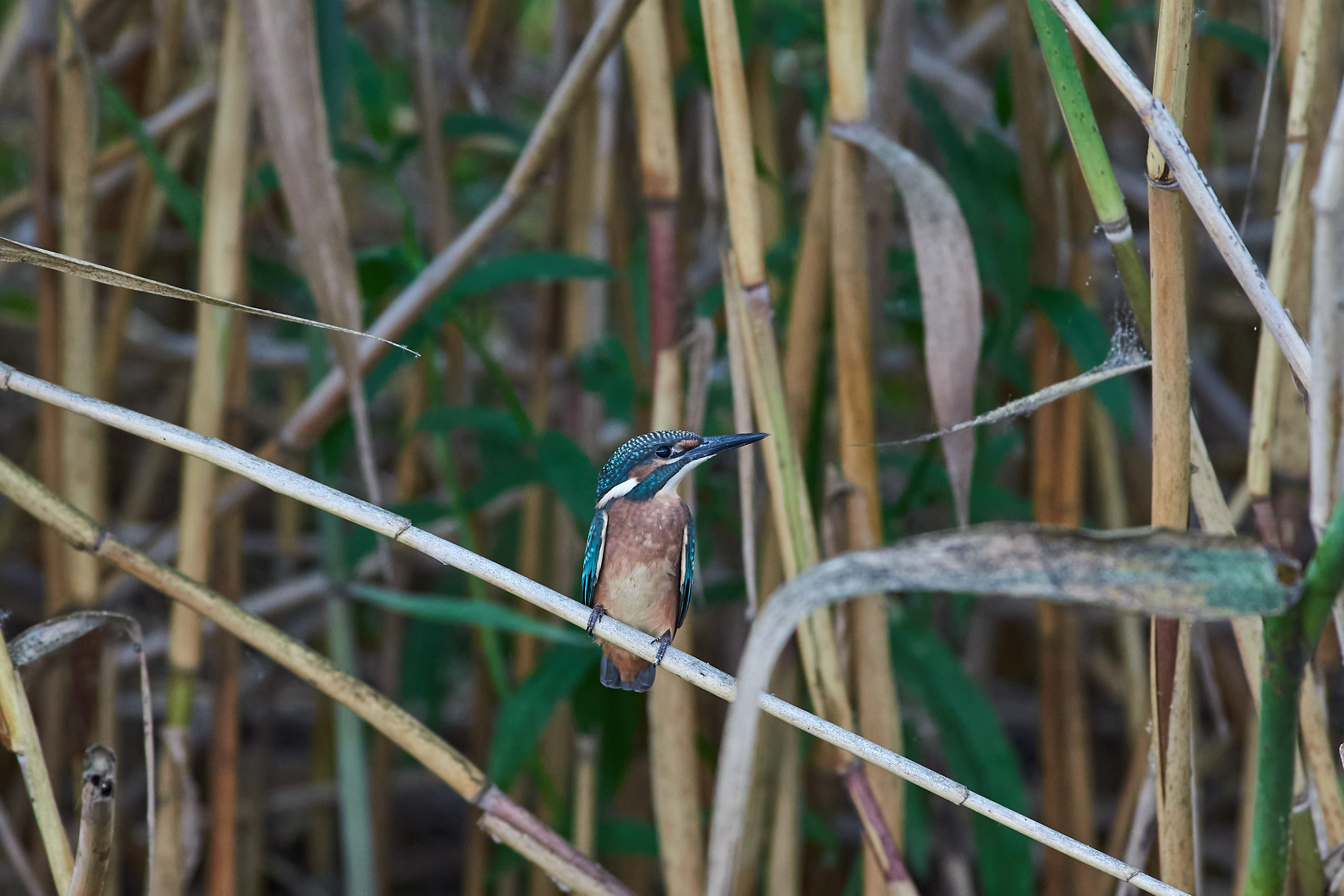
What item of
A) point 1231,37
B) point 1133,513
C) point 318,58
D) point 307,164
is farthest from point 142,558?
point 1133,513

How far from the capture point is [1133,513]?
2.49 m

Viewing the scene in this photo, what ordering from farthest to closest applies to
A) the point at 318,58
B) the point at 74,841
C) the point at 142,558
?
the point at 74,841, the point at 318,58, the point at 142,558

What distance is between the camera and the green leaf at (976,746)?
1723 mm

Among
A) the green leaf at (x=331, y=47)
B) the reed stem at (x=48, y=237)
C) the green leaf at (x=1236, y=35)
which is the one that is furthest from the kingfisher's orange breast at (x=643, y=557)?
the green leaf at (x=1236, y=35)

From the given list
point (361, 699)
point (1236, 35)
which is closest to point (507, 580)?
point (361, 699)

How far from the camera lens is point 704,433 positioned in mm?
2129

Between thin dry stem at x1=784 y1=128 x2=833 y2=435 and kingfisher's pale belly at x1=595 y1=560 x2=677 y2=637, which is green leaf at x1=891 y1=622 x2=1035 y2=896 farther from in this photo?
thin dry stem at x1=784 y1=128 x2=833 y2=435

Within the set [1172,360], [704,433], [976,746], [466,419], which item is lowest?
[976,746]

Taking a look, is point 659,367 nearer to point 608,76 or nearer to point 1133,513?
point 608,76

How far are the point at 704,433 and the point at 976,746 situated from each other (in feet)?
2.49

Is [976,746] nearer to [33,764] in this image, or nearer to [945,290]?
[945,290]

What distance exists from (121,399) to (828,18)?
250cm

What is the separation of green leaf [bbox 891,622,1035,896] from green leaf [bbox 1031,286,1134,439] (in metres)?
0.47

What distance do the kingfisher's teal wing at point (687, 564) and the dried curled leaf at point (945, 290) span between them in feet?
1.60
